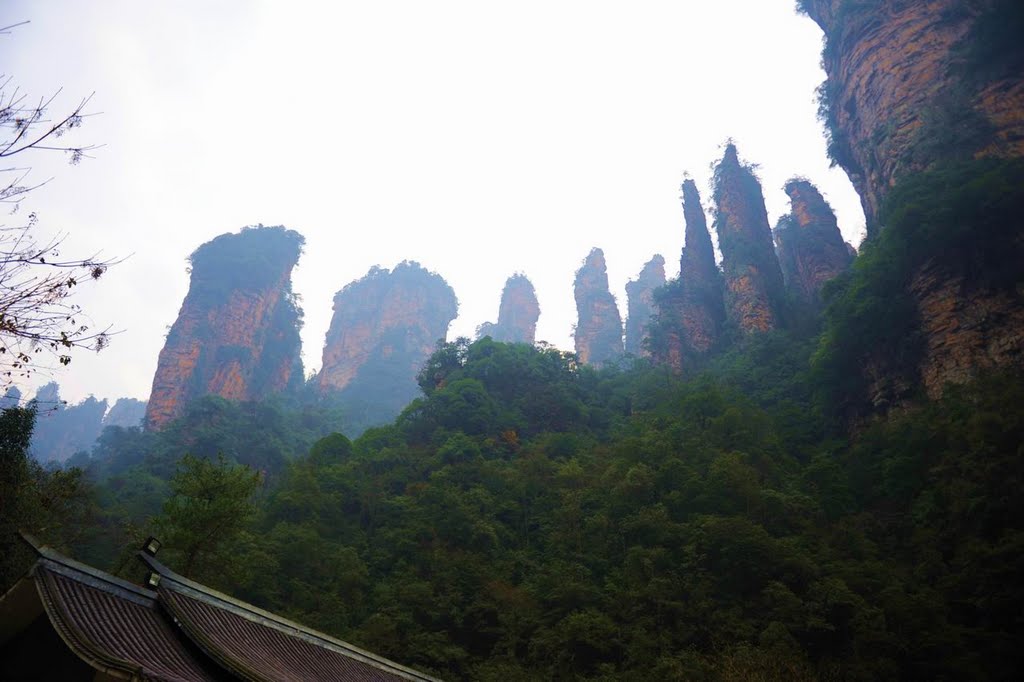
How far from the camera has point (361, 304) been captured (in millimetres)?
66188

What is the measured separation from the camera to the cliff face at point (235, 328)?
1779 inches

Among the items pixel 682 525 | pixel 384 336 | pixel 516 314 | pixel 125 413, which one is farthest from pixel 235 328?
pixel 125 413

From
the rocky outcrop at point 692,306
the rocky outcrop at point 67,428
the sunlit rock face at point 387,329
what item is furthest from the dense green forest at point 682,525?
the rocky outcrop at point 67,428

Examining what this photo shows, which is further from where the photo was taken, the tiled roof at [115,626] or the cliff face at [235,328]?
the cliff face at [235,328]

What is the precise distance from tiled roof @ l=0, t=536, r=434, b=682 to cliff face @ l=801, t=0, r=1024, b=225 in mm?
27549

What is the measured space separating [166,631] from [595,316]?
54.0 meters

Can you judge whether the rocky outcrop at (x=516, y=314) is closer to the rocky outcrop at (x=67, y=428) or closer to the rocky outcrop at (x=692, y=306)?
the rocky outcrop at (x=692, y=306)

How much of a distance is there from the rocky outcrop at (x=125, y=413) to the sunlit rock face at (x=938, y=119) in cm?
8284

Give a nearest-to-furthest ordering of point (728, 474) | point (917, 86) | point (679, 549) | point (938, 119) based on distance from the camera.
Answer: point (679, 549) < point (728, 474) < point (938, 119) < point (917, 86)

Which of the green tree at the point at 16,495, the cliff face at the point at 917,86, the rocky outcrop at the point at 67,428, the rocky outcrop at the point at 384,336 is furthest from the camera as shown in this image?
the rocky outcrop at the point at 67,428

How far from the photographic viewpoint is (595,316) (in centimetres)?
5909

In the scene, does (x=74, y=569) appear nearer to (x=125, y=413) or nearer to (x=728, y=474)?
(x=728, y=474)

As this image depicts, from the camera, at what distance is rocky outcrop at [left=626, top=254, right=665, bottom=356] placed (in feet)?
194

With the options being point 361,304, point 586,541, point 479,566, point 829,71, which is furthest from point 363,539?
point 361,304
